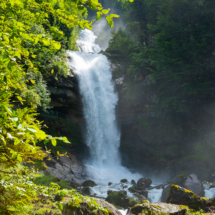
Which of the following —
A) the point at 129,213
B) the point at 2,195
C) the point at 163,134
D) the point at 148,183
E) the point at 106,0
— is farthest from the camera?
the point at 106,0

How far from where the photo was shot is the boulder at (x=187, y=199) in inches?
262

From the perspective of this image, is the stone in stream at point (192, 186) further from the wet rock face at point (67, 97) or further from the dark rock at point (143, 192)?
the wet rock face at point (67, 97)

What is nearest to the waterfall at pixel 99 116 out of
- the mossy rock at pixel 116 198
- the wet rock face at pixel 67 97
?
the wet rock face at pixel 67 97

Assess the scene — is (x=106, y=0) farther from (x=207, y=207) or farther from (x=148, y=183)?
(x=207, y=207)

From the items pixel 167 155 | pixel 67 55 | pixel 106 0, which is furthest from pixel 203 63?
pixel 106 0

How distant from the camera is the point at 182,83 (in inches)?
680

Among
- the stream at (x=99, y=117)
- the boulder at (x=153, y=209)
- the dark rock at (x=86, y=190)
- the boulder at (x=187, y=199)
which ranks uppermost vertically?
the stream at (x=99, y=117)

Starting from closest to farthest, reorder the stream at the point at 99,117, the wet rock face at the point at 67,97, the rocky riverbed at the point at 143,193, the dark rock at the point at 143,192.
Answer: the rocky riverbed at the point at 143,193 → the dark rock at the point at 143,192 → the wet rock face at the point at 67,97 → the stream at the point at 99,117

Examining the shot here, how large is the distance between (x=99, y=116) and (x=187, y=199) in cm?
1391

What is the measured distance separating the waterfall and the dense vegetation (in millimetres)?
3091

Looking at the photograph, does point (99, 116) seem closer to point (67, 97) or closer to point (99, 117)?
point (99, 117)

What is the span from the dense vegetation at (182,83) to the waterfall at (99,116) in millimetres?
3091

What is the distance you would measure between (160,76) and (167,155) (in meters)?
7.46

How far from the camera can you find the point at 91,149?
63.3 feet
